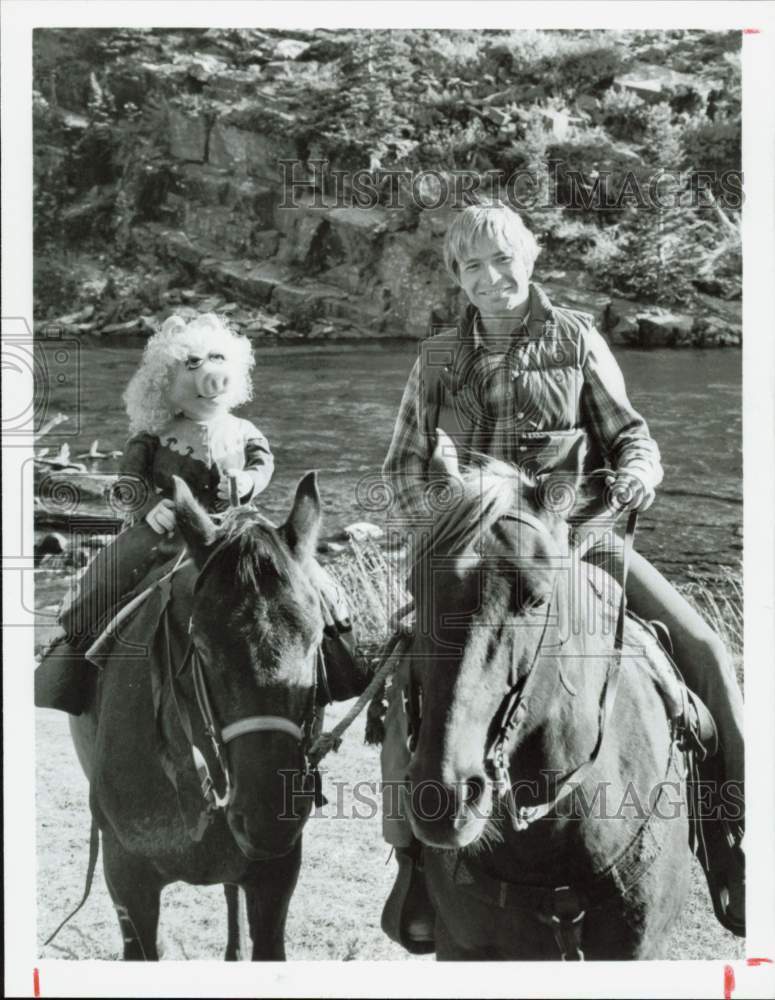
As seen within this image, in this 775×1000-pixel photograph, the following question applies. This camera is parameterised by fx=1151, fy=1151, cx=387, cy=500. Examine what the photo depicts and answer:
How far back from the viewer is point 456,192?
3676mm

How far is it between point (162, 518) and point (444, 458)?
36.0 inches

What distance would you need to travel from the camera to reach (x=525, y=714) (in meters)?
2.89

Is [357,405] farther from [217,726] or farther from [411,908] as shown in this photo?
[411,908]

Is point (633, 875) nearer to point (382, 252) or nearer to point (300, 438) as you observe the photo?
point (300, 438)

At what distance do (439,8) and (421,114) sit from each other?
0.34 metres

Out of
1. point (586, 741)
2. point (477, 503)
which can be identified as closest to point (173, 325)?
point (477, 503)

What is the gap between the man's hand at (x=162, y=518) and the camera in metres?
3.45

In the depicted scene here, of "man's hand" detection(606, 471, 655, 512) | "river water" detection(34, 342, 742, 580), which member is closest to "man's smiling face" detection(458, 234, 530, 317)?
"river water" detection(34, 342, 742, 580)

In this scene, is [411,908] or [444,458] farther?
[411,908]

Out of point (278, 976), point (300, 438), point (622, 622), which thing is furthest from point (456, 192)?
point (278, 976)

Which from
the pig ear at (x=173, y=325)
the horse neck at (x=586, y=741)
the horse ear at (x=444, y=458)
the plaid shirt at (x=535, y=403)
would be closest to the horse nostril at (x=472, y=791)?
the horse neck at (x=586, y=741)

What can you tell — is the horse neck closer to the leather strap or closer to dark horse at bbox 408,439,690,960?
dark horse at bbox 408,439,690,960

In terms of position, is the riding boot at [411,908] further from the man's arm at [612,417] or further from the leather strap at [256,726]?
the man's arm at [612,417]

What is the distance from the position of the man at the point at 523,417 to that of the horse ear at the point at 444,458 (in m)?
0.06
